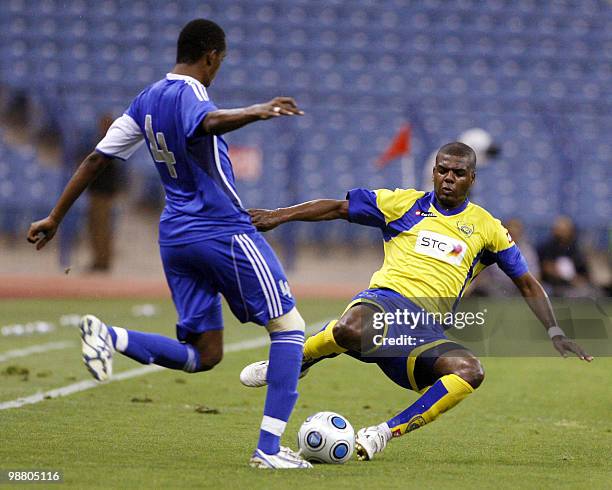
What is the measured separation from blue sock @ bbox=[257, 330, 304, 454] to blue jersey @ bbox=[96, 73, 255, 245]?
1.80 feet

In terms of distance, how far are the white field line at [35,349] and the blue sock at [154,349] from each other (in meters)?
4.88

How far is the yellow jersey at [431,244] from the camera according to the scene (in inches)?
245

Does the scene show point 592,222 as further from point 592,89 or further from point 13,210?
point 13,210

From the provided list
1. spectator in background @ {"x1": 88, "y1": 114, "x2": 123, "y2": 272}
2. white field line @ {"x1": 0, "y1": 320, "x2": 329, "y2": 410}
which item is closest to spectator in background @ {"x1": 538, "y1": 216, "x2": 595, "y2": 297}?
white field line @ {"x1": 0, "y1": 320, "x2": 329, "y2": 410}

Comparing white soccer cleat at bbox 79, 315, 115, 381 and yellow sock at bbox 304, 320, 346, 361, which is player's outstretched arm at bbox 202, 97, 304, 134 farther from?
yellow sock at bbox 304, 320, 346, 361

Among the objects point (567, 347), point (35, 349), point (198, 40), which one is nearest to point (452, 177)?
point (567, 347)

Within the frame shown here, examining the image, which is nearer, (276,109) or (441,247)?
(276,109)

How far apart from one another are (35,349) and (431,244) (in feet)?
18.5

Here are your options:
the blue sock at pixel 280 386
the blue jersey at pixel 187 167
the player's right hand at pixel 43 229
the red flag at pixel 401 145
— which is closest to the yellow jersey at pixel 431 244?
the blue sock at pixel 280 386

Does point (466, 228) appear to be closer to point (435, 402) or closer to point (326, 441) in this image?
point (435, 402)

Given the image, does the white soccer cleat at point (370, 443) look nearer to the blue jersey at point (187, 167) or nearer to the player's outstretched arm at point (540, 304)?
the player's outstretched arm at point (540, 304)

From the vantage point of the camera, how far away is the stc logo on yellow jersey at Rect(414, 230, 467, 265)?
6.27 m

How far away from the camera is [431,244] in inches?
249

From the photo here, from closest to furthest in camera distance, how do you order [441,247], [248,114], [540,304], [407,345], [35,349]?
[248,114]
[407,345]
[540,304]
[441,247]
[35,349]
